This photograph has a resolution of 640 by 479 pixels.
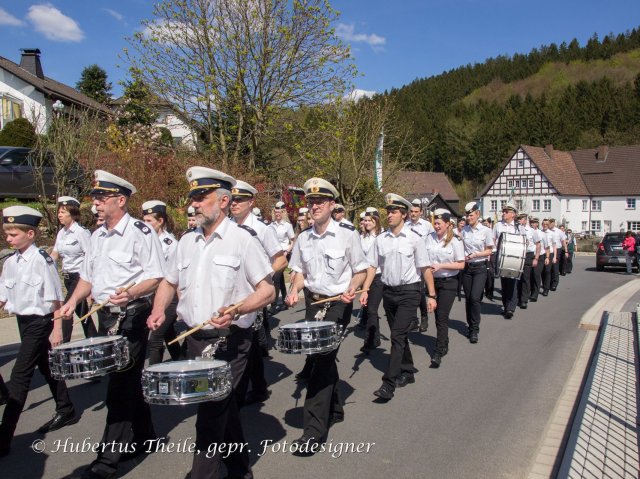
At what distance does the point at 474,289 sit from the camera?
9.24 meters

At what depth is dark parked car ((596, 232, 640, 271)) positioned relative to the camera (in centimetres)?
2291

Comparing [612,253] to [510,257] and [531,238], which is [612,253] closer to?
[531,238]

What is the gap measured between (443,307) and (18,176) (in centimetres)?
1521

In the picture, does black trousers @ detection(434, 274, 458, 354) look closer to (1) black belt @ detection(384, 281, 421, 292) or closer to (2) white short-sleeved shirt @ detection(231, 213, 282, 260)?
(1) black belt @ detection(384, 281, 421, 292)

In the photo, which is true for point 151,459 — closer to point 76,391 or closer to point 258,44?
point 76,391

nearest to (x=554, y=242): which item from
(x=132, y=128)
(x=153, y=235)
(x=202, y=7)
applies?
(x=153, y=235)

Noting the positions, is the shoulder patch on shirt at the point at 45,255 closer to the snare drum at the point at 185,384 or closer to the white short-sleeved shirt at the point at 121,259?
the white short-sleeved shirt at the point at 121,259

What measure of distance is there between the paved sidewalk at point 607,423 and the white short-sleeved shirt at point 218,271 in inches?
105

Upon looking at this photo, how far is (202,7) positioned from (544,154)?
61.4 m

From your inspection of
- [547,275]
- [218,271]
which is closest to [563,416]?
[218,271]

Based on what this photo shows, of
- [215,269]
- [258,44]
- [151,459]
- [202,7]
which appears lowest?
[151,459]

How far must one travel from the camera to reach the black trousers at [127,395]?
4184 millimetres

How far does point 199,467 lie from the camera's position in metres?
3.46

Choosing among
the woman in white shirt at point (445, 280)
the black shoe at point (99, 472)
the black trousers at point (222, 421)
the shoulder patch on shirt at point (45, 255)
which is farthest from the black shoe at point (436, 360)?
the shoulder patch on shirt at point (45, 255)
